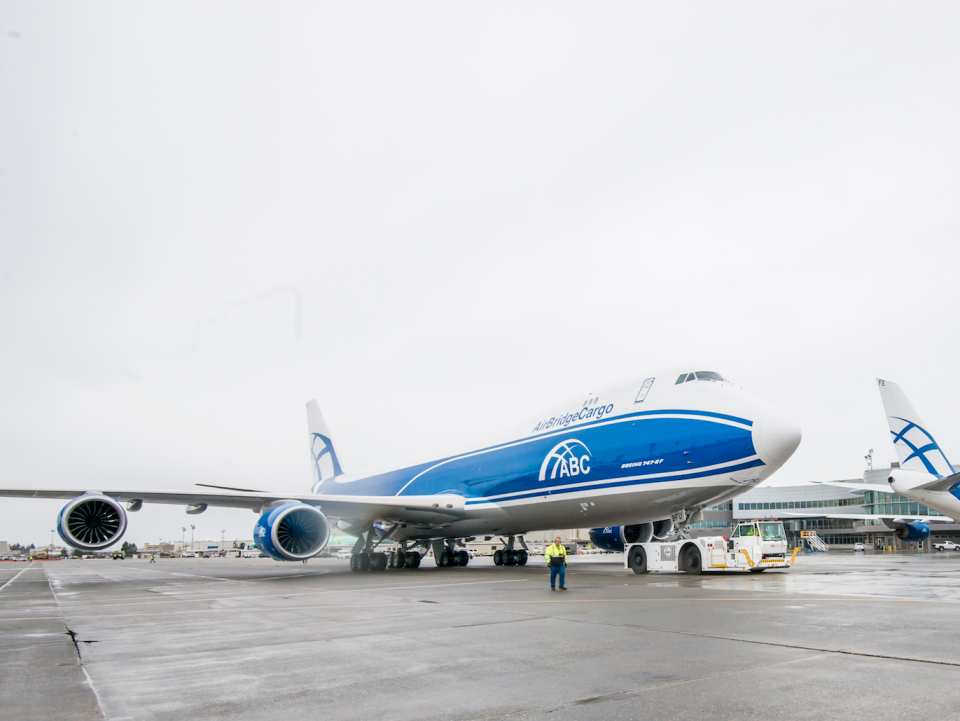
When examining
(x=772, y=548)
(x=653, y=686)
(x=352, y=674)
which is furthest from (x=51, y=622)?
(x=772, y=548)

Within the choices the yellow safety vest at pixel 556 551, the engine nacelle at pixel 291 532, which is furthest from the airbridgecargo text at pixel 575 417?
the engine nacelle at pixel 291 532

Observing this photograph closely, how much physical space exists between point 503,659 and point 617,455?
12097mm

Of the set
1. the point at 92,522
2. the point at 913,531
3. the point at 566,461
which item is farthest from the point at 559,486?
the point at 913,531

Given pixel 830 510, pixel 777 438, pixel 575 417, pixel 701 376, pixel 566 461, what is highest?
pixel 701 376

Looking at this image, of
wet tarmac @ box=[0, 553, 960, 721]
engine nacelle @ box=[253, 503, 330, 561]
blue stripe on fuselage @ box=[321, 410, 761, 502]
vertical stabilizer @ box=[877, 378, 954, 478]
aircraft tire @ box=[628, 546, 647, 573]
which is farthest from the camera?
Result: vertical stabilizer @ box=[877, 378, 954, 478]

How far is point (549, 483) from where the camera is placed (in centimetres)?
1983

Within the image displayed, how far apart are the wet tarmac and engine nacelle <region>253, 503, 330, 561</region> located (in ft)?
27.8

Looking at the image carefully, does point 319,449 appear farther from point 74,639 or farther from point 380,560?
point 74,639

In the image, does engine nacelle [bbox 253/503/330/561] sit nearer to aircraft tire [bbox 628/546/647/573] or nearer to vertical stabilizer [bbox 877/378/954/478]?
aircraft tire [bbox 628/546/647/573]

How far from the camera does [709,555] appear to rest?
17.7 meters

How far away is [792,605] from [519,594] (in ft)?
17.2

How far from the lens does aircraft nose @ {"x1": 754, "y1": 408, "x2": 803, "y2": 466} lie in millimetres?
15250

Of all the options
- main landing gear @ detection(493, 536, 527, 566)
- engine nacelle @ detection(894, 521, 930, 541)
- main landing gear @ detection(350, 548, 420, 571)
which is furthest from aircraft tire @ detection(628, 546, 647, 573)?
engine nacelle @ detection(894, 521, 930, 541)

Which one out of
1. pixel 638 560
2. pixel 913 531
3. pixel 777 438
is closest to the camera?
pixel 777 438
